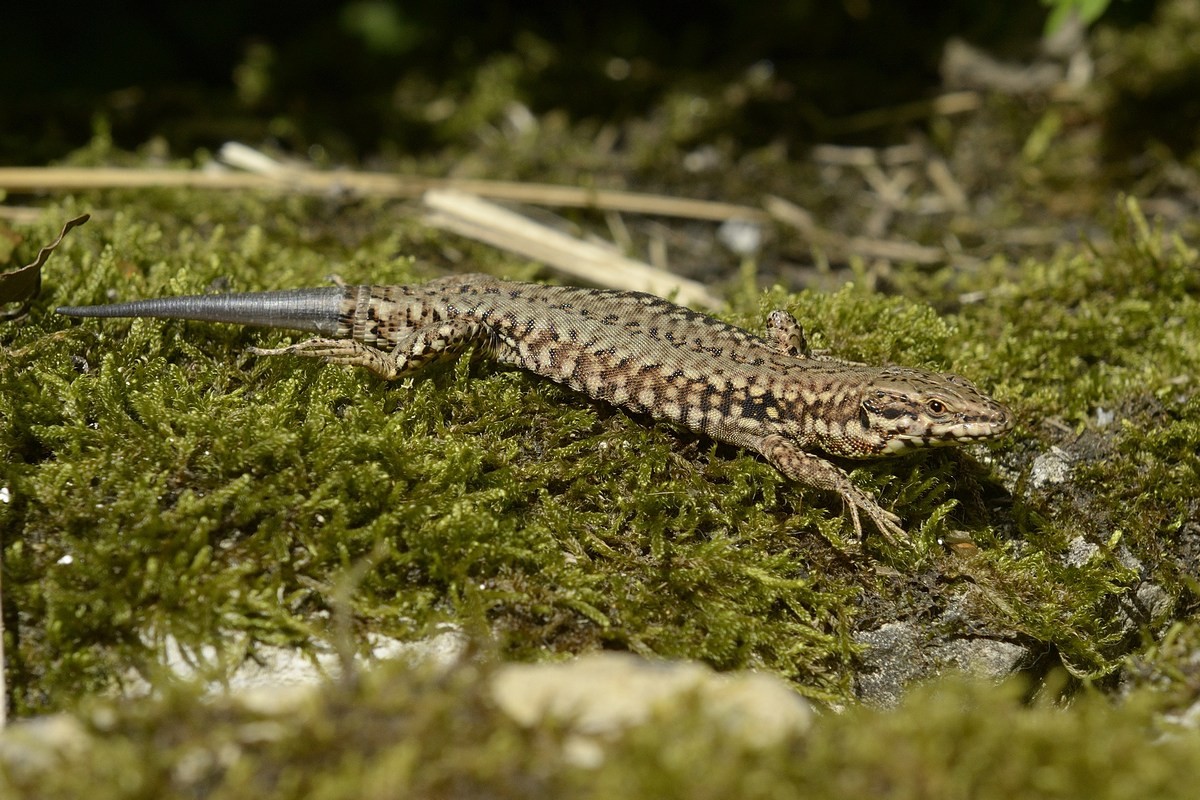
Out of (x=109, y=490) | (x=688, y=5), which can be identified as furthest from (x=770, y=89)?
(x=109, y=490)

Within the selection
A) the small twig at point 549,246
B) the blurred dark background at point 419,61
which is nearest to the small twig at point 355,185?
the small twig at point 549,246

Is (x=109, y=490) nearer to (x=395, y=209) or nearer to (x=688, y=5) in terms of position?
(x=395, y=209)

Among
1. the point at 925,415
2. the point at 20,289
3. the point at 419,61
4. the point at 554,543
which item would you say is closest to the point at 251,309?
the point at 20,289

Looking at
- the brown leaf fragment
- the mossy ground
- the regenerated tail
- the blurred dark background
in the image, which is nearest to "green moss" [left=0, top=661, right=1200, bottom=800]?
the mossy ground

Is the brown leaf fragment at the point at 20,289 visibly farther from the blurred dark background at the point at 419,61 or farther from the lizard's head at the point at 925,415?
the lizard's head at the point at 925,415

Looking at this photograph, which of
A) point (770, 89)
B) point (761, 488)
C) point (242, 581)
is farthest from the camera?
point (770, 89)
